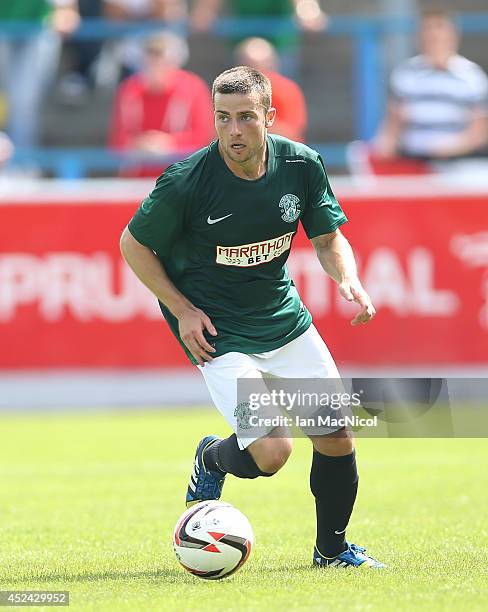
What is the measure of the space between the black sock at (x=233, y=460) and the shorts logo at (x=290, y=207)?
1.09m

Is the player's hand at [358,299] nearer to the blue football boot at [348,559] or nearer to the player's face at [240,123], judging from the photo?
the player's face at [240,123]

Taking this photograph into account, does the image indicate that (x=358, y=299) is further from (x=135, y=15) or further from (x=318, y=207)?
(x=135, y=15)

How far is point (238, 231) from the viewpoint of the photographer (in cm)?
632

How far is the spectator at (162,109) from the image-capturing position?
1421 centimetres

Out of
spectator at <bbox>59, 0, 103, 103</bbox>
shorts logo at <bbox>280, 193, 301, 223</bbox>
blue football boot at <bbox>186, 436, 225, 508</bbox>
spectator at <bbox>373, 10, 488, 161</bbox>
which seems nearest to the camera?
shorts logo at <bbox>280, 193, 301, 223</bbox>

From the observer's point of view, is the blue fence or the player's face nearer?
the player's face

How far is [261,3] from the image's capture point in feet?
50.6

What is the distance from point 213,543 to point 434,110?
910cm

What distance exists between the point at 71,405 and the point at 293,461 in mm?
3432

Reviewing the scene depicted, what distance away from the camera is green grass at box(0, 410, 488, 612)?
5695 mm

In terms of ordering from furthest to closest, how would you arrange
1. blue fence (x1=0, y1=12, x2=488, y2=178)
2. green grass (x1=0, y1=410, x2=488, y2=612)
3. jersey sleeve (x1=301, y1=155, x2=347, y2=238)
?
blue fence (x1=0, y1=12, x2=488, y2=178)
jersey sleeve (x1=301, y1=155, x2=347, y2=238)
green grass (x1=0, y1=410, x2=488, y2=612)

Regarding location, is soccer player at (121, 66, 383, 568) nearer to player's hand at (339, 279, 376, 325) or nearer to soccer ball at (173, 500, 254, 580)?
player's hand at (339, 279, 376, 325)

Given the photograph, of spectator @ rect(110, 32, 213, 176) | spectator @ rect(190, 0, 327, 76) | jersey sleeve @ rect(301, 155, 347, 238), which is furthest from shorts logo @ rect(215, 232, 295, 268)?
spectator @ rect(190, 0, 327, 76)

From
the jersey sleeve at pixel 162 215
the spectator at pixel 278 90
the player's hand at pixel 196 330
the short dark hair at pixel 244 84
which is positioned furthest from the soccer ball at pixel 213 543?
the spectator at pixel 278 90
